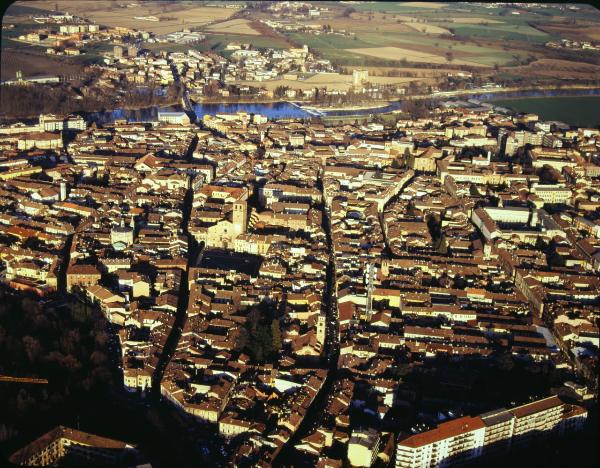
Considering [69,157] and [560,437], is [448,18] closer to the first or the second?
[69,157]

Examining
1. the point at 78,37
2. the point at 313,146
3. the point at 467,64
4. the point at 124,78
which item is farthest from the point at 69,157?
the point at 467,64

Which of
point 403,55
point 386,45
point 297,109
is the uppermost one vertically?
point 386,45

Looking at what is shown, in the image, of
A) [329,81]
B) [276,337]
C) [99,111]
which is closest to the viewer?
[276,337]

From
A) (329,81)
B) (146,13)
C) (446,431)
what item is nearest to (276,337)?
(446,431)

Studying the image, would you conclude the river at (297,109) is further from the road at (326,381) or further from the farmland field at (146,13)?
the road at (326,381)

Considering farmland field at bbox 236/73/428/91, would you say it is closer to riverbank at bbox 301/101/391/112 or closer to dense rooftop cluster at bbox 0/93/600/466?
riverbank at bbox 301/101/391/112

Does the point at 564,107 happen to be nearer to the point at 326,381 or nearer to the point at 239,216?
the point at 239,216

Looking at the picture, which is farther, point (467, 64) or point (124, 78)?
point (467, 64)
